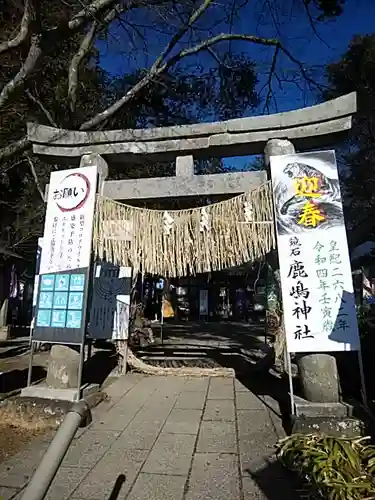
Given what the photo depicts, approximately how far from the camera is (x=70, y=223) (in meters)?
5.53

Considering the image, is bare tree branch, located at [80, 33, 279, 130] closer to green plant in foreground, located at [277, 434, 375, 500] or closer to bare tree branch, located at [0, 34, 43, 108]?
bare tree branch, located at [0, 34, 43, 108]

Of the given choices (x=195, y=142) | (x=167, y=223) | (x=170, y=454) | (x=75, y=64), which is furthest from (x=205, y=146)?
(x=75, y=64)

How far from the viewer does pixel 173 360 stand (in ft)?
30.3

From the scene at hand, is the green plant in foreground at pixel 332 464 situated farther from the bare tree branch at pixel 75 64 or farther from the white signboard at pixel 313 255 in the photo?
the bare tree branch at pixel 75 64

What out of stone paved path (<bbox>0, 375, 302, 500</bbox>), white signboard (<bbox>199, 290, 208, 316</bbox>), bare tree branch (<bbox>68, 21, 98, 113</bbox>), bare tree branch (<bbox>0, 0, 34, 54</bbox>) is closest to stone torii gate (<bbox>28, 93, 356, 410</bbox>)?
stone paved path (<bbox>0, 375, 302, 500</bbox>)

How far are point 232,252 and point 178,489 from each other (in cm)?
280

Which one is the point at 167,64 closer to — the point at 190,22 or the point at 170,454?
the point at 190,22

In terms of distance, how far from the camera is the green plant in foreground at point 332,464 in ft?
8.91

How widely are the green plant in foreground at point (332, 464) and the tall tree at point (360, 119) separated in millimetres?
7297

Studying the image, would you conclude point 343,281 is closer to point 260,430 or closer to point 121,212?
point 260,430

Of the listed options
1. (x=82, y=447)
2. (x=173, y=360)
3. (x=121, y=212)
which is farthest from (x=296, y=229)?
(x=173, y=360)

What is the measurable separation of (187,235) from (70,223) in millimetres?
1664

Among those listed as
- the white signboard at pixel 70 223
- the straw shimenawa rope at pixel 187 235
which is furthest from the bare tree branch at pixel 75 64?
the straw shimenawa rope at pixel 187 235

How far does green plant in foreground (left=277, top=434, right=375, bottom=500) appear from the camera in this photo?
107 inches
